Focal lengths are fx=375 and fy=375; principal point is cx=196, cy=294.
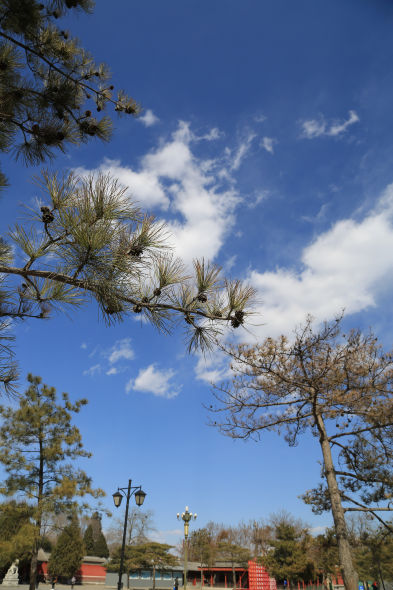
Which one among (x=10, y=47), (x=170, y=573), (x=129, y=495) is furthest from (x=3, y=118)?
(x=170, y=573)

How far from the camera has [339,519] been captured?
8.06 metres

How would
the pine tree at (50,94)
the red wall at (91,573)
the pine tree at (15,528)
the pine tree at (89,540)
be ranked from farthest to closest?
the pine tree at (89,540), the red wall at (91,573), the pine tree at (15,528), the pine tree at (50,94)

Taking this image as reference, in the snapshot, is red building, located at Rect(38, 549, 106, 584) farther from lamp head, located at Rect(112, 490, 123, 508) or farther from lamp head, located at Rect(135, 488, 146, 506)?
lamp head, located at Rect(135, 488, 146, 506)

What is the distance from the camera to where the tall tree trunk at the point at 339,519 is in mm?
7566

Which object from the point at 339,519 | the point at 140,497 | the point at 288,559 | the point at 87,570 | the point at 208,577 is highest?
the point at 140,497

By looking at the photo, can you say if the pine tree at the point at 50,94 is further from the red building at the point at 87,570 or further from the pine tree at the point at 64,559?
the red building at the point at 87,570

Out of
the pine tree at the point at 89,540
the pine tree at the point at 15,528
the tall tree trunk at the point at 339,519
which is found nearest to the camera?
the tall tree trunk at the point at 339,519

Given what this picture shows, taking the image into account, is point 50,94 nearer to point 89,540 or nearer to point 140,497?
point 140,497

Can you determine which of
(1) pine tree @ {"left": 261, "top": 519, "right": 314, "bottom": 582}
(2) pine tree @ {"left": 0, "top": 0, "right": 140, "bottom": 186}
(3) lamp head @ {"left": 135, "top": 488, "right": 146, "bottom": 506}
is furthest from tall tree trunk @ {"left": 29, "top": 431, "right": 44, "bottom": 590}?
(1) pine tree @ {"left": 261, "top": 519, "right": 314, "bottom": 582}

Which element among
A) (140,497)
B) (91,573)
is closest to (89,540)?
(91,573)

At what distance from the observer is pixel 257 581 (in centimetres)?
3666

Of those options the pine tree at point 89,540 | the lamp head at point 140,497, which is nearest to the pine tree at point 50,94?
the lamp head at point 140,497

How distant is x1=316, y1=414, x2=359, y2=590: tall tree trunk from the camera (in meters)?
7.57

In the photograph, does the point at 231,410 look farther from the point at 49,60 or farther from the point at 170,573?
the point at 170,573
